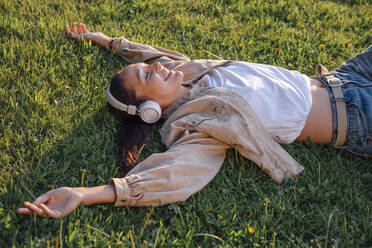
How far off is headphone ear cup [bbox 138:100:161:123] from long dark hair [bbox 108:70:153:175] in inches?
4.7

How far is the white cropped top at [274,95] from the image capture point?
10.8 feet

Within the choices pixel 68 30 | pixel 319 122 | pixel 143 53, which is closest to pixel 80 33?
pixel 68 30

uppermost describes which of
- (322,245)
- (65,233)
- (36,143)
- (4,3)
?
(4,3)

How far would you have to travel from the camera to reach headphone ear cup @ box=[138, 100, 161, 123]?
326 centimetres

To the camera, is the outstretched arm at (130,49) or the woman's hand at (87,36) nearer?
the outstretched arm at (130,49)

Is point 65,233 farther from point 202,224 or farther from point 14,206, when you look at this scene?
point 202,224

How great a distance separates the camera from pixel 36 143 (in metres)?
3.19

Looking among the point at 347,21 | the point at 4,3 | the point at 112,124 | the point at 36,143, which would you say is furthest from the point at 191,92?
the point at 347,21

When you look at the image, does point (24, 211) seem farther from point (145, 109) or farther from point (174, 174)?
point (145, 109)

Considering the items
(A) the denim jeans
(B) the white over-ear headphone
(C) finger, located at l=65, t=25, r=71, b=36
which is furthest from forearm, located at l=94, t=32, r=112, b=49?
(A) the denim jeans

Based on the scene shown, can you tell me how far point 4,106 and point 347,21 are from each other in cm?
522

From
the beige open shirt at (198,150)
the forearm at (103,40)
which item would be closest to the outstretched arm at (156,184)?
the beige open shirt at (198,150)

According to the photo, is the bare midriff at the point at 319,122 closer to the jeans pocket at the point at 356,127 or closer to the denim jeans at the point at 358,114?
the denim jeans at the point at 358,114

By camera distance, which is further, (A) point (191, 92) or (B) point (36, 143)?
(A) point (191, 92)
